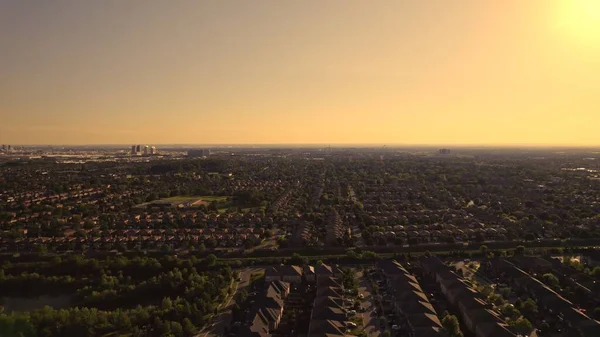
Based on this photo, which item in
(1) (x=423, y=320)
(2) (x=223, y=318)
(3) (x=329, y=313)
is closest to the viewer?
(1) (x=423, y=320)

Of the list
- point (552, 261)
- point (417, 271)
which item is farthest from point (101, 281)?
point (552, 261)

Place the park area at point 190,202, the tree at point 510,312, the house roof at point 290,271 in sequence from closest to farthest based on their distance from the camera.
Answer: the tree at point 510,312 → the house roof at point 290,271 → the park area at point 190,202

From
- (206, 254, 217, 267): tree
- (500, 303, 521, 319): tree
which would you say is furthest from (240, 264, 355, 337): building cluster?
(500, 303, 521, 319): tree

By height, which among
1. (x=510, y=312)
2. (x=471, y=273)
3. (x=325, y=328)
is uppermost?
(x=325, y=328)

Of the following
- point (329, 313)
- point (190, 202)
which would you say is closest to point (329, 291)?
point (329, 313)

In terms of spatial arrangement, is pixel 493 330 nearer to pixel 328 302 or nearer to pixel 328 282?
pixel 328 302

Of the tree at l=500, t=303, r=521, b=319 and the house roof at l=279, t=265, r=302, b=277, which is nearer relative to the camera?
the tree at l=500, t=303, r=521, b=319

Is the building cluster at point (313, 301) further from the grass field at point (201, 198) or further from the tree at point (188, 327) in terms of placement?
the grass field at point (201, 198)

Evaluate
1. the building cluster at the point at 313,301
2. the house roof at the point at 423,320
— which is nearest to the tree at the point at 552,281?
the house roof at the point at 423,320

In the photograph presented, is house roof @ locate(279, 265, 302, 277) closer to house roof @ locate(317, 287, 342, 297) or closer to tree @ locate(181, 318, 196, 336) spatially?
house roof @ locate(317, 287, 342, 297)

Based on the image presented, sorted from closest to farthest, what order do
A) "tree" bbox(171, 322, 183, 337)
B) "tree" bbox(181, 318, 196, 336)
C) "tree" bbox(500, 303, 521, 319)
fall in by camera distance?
"tree" bbox(171, 322, 183, 337)
"tree" bbox(181, 318, 196, 336)
"tree" bbox(500, 303, 521, 319)
